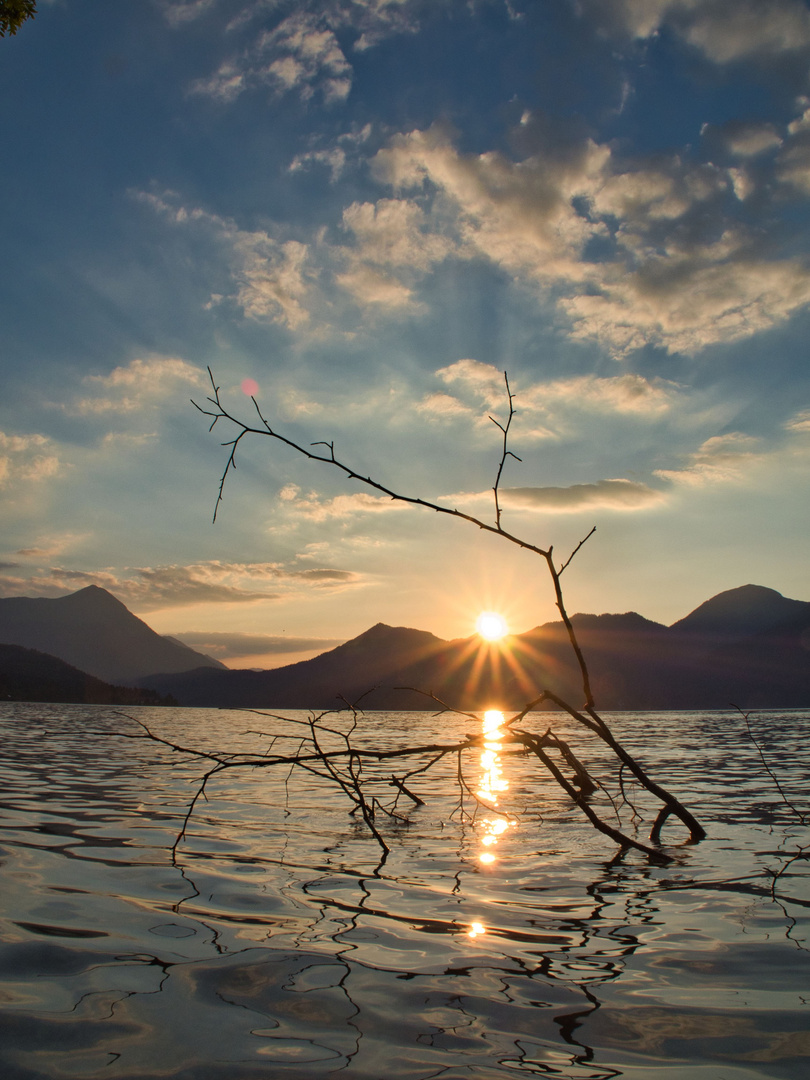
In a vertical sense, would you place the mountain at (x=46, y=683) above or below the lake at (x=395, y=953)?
below

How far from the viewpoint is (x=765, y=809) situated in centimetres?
1202

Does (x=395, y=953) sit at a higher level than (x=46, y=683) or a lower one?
higher

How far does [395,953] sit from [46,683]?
623ft

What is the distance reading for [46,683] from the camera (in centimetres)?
16850

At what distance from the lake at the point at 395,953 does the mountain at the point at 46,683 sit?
171 metres

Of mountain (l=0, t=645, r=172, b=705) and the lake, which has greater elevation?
the lake

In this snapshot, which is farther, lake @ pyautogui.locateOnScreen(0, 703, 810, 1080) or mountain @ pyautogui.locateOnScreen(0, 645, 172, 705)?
mountain @ pyautogui.locateOnScreen(0, 645, 172, 705)

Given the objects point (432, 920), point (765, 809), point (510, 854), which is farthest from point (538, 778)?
point (432, 920)

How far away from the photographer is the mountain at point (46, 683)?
161750mm

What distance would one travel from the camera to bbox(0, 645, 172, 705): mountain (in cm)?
16175

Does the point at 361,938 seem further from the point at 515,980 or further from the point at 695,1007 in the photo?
the point at 695,1007

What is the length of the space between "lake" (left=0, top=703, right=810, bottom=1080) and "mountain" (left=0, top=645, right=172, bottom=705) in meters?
171

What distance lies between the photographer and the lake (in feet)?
10.7

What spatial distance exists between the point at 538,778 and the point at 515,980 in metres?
15.0
